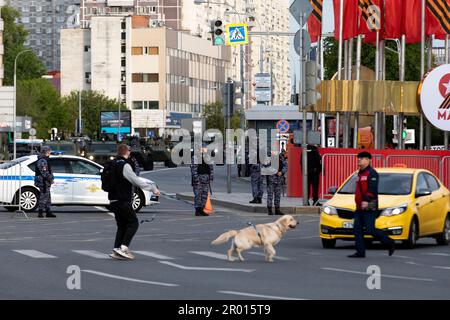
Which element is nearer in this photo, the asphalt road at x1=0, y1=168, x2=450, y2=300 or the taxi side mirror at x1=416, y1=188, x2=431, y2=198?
the asphalt road at x1=0, y1=168, x2=450, y2=300

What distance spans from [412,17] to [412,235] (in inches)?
868

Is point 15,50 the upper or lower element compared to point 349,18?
upper

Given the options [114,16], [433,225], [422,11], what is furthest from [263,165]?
[114,16]

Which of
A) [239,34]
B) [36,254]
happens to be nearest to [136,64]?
[239,34]

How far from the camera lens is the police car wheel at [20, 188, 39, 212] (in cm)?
3881

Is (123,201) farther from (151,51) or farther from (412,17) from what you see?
(151,51)

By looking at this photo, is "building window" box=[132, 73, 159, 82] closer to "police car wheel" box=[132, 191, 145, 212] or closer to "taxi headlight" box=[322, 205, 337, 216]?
"police car wheel" box=[132, 191, 145, 212]

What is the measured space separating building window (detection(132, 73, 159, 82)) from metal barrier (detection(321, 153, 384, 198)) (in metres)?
143

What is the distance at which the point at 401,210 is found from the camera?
24984 millimetres

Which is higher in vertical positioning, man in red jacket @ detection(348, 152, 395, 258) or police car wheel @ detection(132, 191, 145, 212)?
man in red jacket @ detection(348, 152, 395, 258)

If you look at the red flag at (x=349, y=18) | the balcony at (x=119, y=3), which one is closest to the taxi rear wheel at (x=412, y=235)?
the red flag at (x=349, y=18)

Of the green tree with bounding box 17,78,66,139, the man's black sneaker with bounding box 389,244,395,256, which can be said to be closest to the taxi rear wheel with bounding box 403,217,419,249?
the man's black sneaker with bounding box 389,244,395,256

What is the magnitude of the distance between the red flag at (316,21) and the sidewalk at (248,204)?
231 inches
